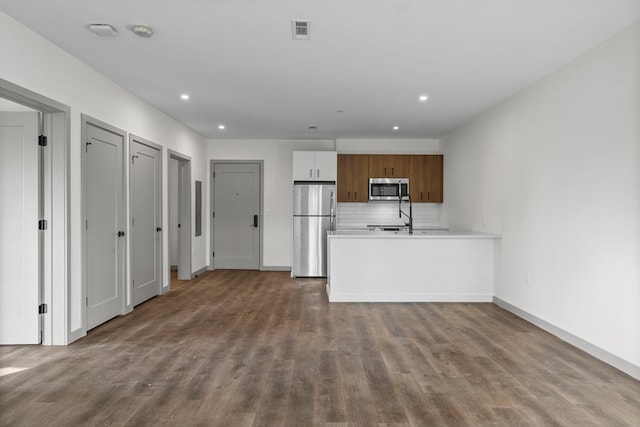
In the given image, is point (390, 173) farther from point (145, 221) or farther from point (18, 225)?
point (18, 225)

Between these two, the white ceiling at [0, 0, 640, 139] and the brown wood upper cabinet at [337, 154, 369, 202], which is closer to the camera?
the white ceiling at [0, 0, 640, 139]

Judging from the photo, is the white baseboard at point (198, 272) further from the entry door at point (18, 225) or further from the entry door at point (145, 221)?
the entry door at point (18, 225)

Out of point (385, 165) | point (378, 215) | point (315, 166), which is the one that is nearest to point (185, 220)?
point (315, 166)

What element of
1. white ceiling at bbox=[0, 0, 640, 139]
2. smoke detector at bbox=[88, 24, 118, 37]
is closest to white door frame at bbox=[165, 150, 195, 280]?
white ceiling at bbox=[0, 0, 640, 139]

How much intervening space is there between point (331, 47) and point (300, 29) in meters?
0.43

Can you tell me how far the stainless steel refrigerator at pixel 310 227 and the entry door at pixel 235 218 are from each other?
1.14 meters

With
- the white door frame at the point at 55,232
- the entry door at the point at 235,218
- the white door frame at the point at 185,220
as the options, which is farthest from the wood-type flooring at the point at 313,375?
the entry door at the point at 235,218

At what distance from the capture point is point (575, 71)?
12.3 feet

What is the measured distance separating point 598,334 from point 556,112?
2.18 metres

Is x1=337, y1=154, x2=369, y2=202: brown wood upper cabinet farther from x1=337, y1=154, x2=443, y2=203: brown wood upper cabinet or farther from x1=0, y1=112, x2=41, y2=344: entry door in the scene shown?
x1=0, y1=112, x2=41, y2=344: entry door

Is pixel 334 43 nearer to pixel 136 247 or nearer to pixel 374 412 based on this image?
pixel 374 412

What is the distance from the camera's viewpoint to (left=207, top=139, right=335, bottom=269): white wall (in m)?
8.12

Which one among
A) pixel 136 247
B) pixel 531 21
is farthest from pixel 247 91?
pixel 531 21

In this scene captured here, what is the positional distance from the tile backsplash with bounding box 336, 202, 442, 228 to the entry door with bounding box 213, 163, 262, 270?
71.1 inches
